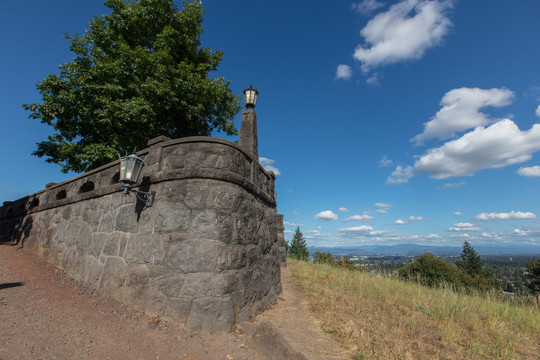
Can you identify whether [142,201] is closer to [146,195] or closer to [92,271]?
[146,195]

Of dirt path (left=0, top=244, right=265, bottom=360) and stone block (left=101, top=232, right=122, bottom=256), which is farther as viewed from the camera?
stone block (left=101, top=232, right=122, bottom=256)

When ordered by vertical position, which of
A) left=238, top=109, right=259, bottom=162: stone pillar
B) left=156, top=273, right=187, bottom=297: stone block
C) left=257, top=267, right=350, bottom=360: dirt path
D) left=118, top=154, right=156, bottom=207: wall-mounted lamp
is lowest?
left=257, top=267, right=350, bottom=360: dirt path

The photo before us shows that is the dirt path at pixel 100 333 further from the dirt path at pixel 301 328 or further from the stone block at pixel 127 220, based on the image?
the stone block at pixel 127 220

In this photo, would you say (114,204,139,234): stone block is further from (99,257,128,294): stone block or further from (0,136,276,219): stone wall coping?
(99,257,128,294): stone block

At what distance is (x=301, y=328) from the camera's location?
432 centimetres

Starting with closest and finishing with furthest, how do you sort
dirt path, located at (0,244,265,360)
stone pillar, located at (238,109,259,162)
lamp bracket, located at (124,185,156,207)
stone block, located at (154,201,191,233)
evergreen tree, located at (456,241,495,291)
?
dirt path, located at (0,244,265,360), stone block, located at (154,201,191,233), lamp bracket, located at (124,185,156,207), stone pillar, located at (238,109,259,162), evergreen tree, located at (456,241,495,291)

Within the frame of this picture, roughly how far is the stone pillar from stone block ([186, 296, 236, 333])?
161 inches

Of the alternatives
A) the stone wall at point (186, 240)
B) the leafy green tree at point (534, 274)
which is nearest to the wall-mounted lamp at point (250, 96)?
the stone wall at point (186, 240)

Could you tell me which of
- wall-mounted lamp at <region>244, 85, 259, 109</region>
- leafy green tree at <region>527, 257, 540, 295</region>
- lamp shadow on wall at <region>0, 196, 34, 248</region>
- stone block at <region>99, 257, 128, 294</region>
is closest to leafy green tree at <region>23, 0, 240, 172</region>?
lamp shadow on wall at <region>0, 196, 34, 248</region>

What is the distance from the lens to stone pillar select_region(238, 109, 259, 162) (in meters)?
6.95

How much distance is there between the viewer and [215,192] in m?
4.32

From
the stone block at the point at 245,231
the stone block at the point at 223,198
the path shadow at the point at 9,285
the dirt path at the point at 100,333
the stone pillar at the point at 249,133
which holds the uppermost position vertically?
the stone pillar at the point at 249,133

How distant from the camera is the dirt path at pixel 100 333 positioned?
300 cm

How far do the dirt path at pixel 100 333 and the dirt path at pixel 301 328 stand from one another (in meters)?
0.01
